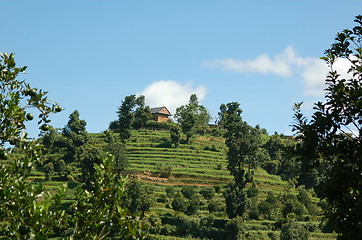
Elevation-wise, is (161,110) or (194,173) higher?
(161,110)

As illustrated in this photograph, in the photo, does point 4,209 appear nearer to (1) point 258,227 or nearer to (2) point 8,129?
(2) point 8,129

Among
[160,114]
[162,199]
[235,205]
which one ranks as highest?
[160,114]

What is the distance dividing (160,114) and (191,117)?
23824 mm

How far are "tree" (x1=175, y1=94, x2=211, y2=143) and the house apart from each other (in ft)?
18.1

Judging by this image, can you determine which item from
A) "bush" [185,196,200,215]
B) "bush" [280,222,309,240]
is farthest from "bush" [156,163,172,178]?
"bush" [280,222,309,240]

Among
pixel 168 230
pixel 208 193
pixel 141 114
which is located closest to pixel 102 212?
pixel 168 230

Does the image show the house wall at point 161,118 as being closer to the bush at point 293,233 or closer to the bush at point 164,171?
the bush at point 164,171

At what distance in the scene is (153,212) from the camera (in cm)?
7250

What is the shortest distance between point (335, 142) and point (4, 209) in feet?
31.6

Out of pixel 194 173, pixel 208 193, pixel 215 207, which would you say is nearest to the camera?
pixel 215 207

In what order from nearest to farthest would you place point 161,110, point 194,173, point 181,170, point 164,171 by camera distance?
point 164,171 < point 194,173 < point 181,170 < point 161,110

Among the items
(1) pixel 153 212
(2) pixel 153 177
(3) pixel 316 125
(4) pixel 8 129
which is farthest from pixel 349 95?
(2) pixel 153 177

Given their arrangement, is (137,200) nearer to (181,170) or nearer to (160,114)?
(181,170)

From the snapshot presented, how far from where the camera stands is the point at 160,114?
143625 millimetres
